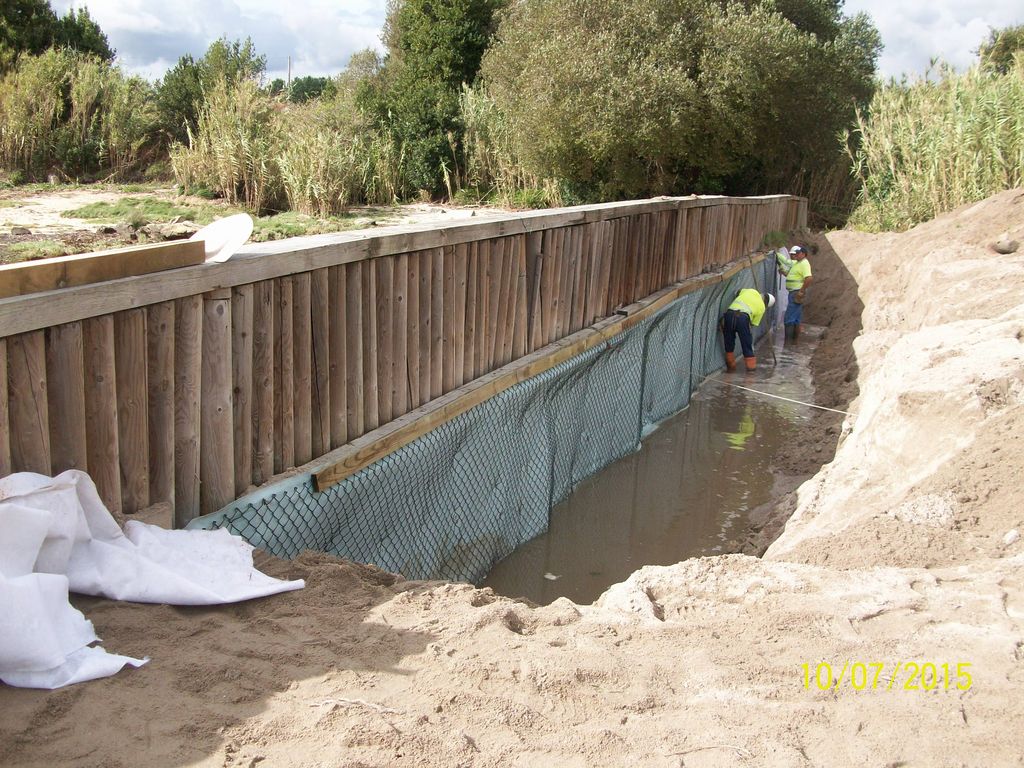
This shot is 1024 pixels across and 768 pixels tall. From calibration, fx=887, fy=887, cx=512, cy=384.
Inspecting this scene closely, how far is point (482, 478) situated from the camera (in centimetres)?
597

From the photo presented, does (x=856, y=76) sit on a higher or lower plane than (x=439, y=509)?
higher

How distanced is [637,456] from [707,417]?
6.59ft

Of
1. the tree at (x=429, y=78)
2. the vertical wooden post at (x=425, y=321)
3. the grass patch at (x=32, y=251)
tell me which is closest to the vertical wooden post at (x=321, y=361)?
the vertical wooden post at (x=425, y=321)

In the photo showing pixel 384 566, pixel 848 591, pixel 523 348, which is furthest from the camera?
pixel 523 348

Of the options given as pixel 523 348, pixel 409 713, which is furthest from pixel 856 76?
pixel 409 713

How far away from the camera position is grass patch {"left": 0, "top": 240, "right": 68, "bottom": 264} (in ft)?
16.9

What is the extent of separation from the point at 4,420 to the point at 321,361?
1811 millimetres

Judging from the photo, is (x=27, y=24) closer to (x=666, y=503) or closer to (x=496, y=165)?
(x=496, y=165)

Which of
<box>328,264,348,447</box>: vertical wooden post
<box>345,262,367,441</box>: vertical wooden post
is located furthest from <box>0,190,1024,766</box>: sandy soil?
<box>345,262,367,441</box>: vertical wooden post

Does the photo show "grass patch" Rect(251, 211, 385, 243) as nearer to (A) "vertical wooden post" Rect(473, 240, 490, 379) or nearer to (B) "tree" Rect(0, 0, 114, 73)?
(A) "vertical wooden post" Rect(473, 240, 490, 379)

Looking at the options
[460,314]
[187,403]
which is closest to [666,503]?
[460,314]

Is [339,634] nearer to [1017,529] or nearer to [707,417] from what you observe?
[1017,529]

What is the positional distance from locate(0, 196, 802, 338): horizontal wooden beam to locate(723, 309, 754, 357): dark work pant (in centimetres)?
625

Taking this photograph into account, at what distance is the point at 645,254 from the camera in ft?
31.2
